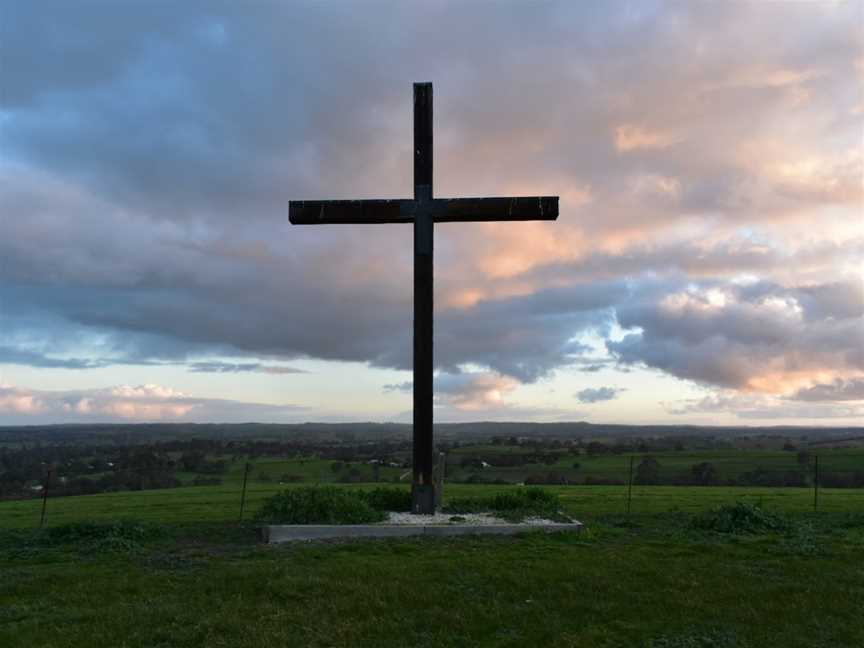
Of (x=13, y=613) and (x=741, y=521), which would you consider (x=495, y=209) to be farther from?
(x=13, y=613)

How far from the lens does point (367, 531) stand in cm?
954

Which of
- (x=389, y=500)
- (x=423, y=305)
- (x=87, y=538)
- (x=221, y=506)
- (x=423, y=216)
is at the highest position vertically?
(x=423, y=216)

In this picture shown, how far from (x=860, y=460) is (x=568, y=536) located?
35.1 m

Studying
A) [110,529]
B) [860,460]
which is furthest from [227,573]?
[860,460]

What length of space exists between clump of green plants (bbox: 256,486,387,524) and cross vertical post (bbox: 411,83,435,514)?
865 millimetres

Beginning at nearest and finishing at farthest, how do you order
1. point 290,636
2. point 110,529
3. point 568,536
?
point 290,636 → point 568,536 → point 110,529

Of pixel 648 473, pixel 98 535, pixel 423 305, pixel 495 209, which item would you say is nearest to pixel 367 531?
pixel 423 305

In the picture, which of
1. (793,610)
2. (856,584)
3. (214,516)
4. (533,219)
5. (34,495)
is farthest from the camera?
(34,495)

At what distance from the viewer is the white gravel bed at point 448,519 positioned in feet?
32.9

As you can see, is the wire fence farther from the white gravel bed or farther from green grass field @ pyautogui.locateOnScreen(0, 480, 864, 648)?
green grass field @ pyautogui.locateOnScreen(0, 480, 864, 648)

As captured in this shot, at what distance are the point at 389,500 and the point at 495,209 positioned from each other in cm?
521

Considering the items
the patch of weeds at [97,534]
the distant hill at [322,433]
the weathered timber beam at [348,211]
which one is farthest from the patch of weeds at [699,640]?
the distant hill at [322,433]

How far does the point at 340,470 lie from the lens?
115 ft

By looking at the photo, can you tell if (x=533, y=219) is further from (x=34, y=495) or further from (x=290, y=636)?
(x=34, y=495)
